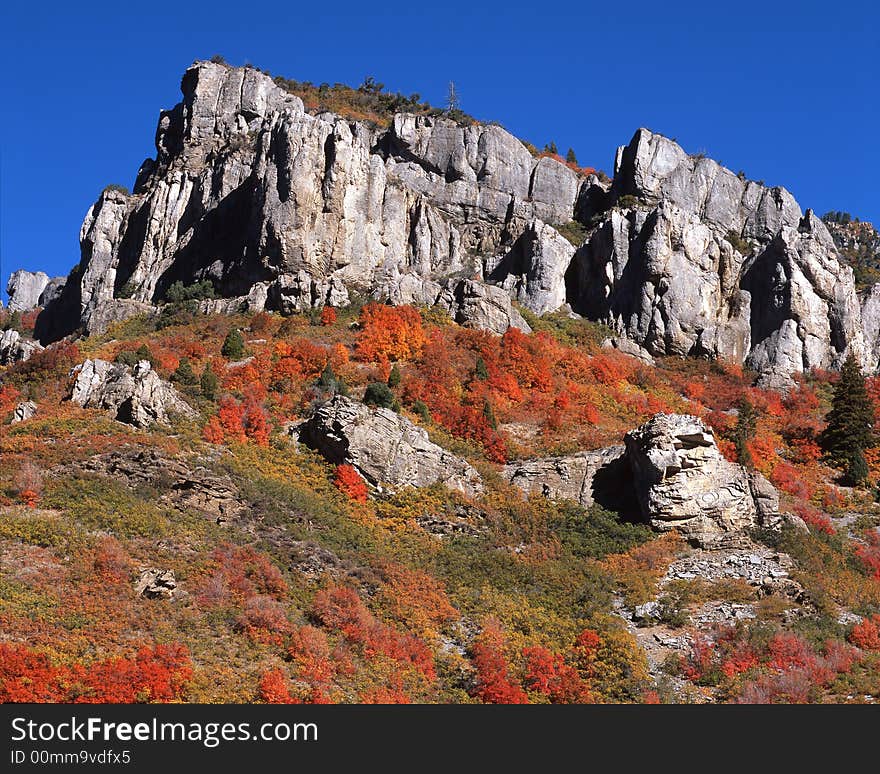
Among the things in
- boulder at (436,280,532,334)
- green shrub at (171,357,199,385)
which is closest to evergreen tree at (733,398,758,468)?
boulder at (436,280,532,334)

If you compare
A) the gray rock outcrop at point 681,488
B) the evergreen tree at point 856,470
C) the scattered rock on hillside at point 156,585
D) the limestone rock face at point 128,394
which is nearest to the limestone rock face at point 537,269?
the evergreen tree at point 856,470

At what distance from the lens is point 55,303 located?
89.6m

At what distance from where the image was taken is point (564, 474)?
150ft

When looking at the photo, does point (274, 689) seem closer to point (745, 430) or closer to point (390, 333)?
point (390, 333)

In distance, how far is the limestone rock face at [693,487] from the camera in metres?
40.3

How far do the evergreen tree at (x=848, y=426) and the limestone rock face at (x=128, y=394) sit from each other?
3778 centimetres

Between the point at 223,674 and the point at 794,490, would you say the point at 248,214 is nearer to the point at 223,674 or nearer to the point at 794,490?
the point at 794,490

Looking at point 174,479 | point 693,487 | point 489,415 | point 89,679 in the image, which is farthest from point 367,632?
Result: point 489,415

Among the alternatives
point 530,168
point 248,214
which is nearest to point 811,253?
point 530,168

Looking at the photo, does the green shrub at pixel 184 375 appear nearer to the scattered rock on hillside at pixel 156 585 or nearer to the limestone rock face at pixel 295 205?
the limestone rock face at pixel 295 205

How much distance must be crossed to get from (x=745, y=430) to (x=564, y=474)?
14.7 meters

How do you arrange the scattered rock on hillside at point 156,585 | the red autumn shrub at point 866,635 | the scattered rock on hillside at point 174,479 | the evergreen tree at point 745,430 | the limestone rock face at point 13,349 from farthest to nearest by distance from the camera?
the limestone rock face at point 13,349 < the evergreen tree at point 745,430 < the scattered rock on hillside at point 174,479 < the red autumn shrub at point 866,635 < the scattered rock on hillside at point 156,585

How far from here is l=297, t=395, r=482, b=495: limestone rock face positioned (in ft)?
139

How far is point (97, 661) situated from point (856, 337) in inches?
2547
